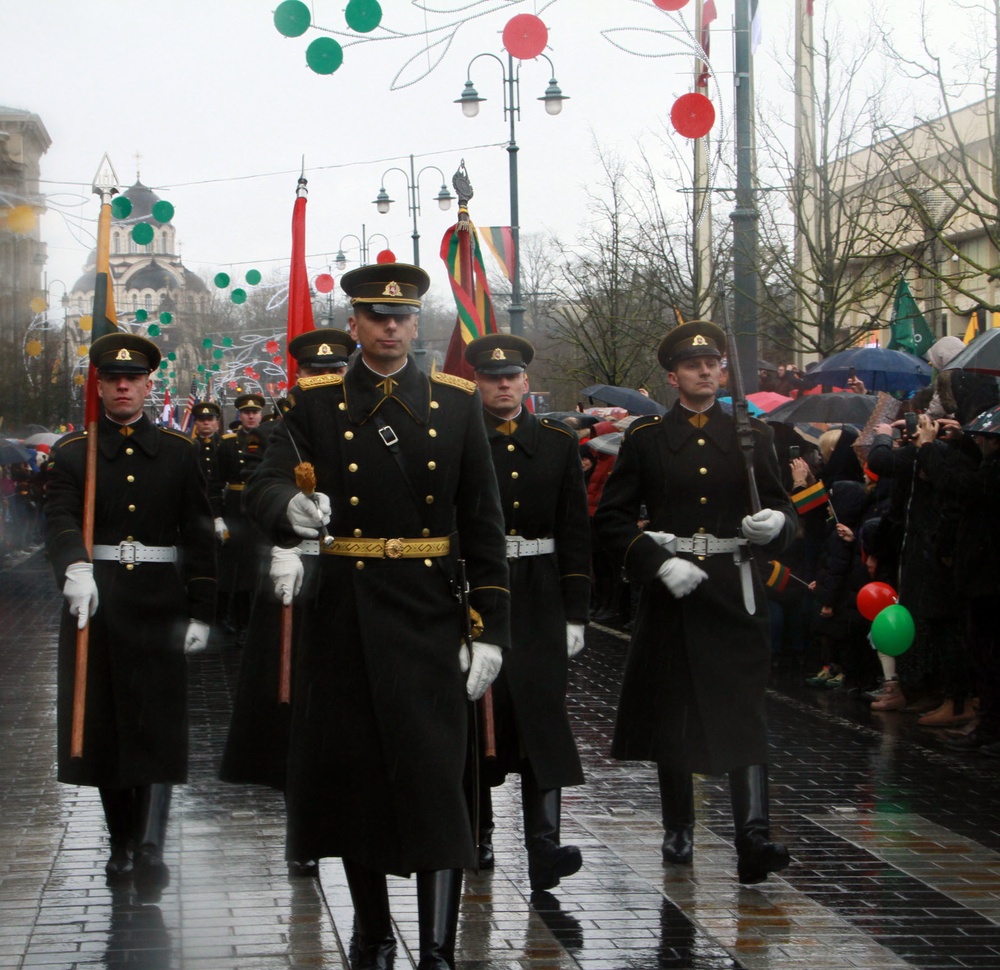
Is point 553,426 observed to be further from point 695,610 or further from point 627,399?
point 627,399

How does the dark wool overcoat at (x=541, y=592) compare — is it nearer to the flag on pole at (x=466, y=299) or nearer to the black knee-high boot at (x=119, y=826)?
the flag on pole at (x=466, y=299)

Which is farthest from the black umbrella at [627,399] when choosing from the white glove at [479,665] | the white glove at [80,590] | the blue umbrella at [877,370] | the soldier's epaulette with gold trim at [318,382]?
the white glove at [479,665]

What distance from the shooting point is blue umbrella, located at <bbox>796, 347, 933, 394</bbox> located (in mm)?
14430

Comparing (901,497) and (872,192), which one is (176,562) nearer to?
(901,497)

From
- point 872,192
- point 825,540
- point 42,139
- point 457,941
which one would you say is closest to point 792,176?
point 872,192

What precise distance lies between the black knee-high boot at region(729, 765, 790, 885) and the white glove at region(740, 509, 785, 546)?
2.82 feet

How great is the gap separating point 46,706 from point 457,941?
6330mm

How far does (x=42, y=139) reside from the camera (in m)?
16.2

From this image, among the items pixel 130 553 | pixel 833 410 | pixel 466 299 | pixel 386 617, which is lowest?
pixel 386 617

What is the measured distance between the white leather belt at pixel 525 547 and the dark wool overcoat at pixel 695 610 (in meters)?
0.25

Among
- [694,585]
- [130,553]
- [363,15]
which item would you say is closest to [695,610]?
[694,585]

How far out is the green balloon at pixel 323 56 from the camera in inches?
396

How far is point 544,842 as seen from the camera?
20.5 feet

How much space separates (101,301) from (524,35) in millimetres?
4315
